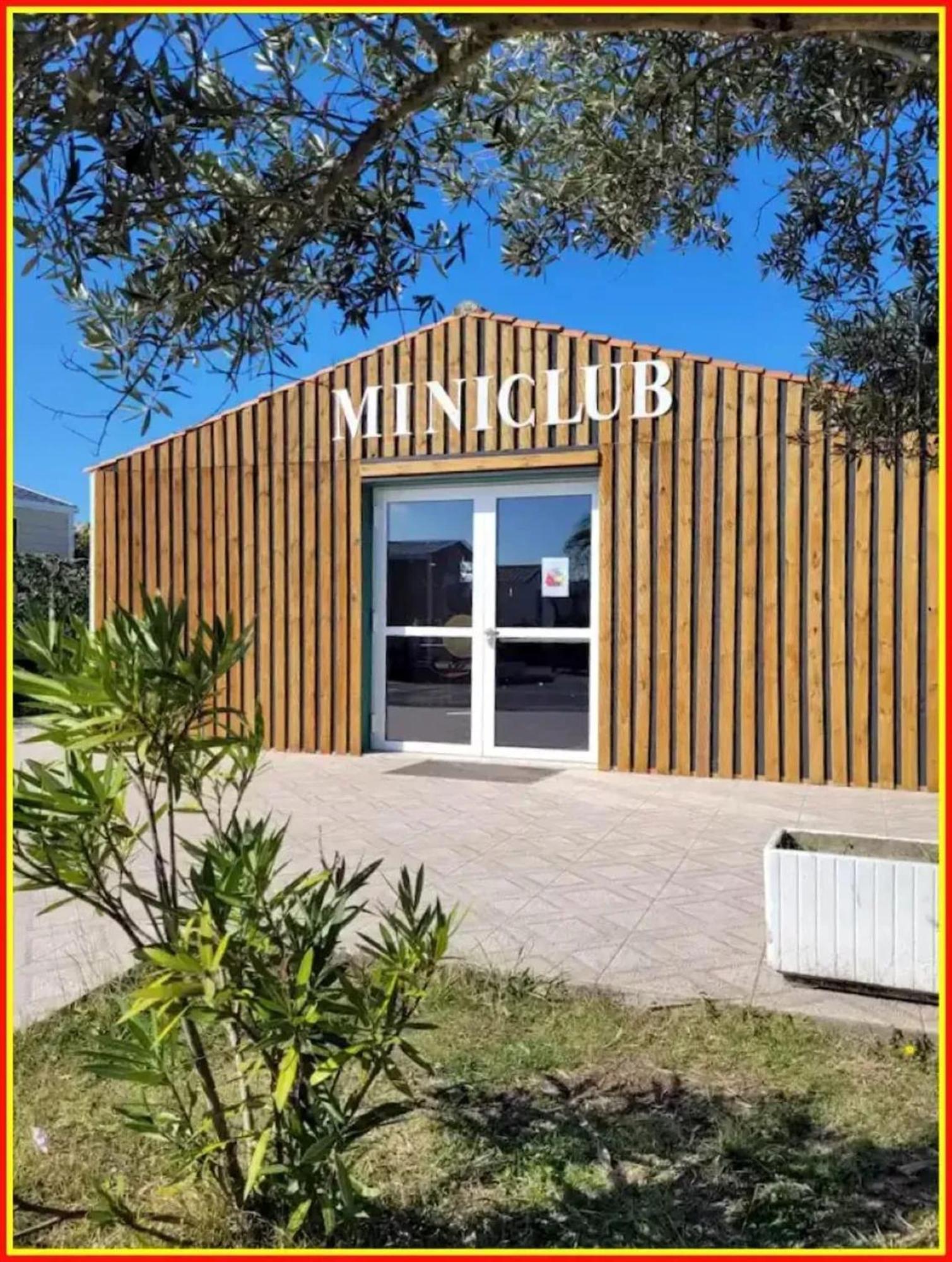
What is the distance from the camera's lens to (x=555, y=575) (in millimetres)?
8039

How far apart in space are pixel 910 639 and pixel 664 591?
Answer: 1893 millimetres

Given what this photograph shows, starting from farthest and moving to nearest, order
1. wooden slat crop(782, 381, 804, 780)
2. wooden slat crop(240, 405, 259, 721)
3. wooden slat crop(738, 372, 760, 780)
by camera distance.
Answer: wooden slat crop(240, 405, 259, 721), wooden slat crop(738, 372, 760, 780), wooden slat crop(782, 381, 804, 780)

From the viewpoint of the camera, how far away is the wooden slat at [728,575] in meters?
7.25

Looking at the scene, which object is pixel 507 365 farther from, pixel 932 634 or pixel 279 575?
pixel 932 634

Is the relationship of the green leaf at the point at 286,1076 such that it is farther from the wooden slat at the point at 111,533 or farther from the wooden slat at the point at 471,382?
the wooden slat at the point at 111,533

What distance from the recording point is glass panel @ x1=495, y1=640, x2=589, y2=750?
7.95 m

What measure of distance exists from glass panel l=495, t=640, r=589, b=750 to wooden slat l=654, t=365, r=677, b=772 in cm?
68

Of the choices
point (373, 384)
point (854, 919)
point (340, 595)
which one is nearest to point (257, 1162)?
point (854, 919)

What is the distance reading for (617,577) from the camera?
768 centimetres

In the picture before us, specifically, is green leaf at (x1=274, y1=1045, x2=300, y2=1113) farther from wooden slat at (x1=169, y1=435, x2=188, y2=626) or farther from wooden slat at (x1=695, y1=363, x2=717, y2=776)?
wooden slat at (x1=169, y1=435, x2=188, y2=626)

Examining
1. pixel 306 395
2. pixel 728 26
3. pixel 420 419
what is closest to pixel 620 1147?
pixel 728 26

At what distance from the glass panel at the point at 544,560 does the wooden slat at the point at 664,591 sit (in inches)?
26.5

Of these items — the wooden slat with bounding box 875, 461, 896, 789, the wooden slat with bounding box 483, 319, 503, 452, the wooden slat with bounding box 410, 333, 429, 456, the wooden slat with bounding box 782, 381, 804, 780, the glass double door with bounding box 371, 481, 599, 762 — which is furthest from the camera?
the wooden slat with bounding box 410, 333, 429, 456

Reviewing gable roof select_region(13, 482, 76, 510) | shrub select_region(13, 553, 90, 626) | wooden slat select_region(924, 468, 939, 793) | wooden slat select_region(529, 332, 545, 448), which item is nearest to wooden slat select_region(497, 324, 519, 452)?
wooden slat select_region(529, 332, 545, 448)
